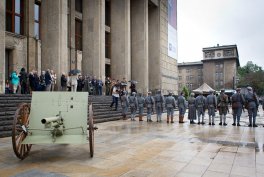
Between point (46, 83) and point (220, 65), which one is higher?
point (220, 65)

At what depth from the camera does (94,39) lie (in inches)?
949

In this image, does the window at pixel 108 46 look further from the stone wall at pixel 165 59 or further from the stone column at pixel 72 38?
the stone wall at pixel 165 59

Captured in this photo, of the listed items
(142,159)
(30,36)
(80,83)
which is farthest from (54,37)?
(142,159)

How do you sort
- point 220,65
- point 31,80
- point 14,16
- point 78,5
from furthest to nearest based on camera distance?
point 220,65, point 78,5, point 14,16, point 31,80

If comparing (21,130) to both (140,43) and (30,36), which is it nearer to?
(30,36)

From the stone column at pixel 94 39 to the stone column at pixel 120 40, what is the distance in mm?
3866

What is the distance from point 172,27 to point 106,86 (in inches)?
711

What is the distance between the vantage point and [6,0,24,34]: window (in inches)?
795

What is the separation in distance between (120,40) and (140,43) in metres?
3.95

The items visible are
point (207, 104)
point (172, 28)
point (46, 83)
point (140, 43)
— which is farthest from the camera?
point (172, 28)

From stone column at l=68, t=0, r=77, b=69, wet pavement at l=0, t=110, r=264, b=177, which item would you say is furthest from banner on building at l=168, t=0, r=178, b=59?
wet pavement at l=0, t=110, r=264, b=177

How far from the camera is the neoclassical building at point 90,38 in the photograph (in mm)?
19625

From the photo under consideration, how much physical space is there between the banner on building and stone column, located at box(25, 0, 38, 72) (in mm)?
20633

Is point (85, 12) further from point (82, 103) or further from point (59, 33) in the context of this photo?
point (82, 103)
